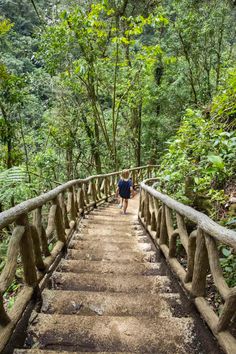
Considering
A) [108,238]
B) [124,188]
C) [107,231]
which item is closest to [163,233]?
[108,238]

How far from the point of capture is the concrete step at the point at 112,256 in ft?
13.4

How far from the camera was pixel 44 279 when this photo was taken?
9.39 ft

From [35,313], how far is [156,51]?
9.52m

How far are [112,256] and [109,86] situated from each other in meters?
9.98

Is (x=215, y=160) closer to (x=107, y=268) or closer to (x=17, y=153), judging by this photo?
(x=107, y=268)

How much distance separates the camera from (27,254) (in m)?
2.40

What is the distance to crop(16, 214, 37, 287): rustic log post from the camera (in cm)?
236

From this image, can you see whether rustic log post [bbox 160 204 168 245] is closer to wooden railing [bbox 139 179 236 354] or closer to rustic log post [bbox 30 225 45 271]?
wooden railing [bbox 139 179 236 354]

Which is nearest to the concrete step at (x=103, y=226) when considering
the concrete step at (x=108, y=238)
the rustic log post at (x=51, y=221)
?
the concrete step at (x=108, y=238)

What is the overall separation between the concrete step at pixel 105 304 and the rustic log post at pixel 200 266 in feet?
1.29

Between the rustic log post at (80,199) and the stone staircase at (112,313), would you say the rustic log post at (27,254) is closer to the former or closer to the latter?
the stone staircase at (112,313)

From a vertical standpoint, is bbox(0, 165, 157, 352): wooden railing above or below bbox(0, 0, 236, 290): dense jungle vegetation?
below

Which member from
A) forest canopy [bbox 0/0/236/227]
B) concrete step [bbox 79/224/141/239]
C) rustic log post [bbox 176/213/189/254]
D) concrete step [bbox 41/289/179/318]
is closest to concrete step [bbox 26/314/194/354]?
concrete step [bbox 41/289/179/318]

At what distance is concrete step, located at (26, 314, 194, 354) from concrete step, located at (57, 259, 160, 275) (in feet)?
4.21
